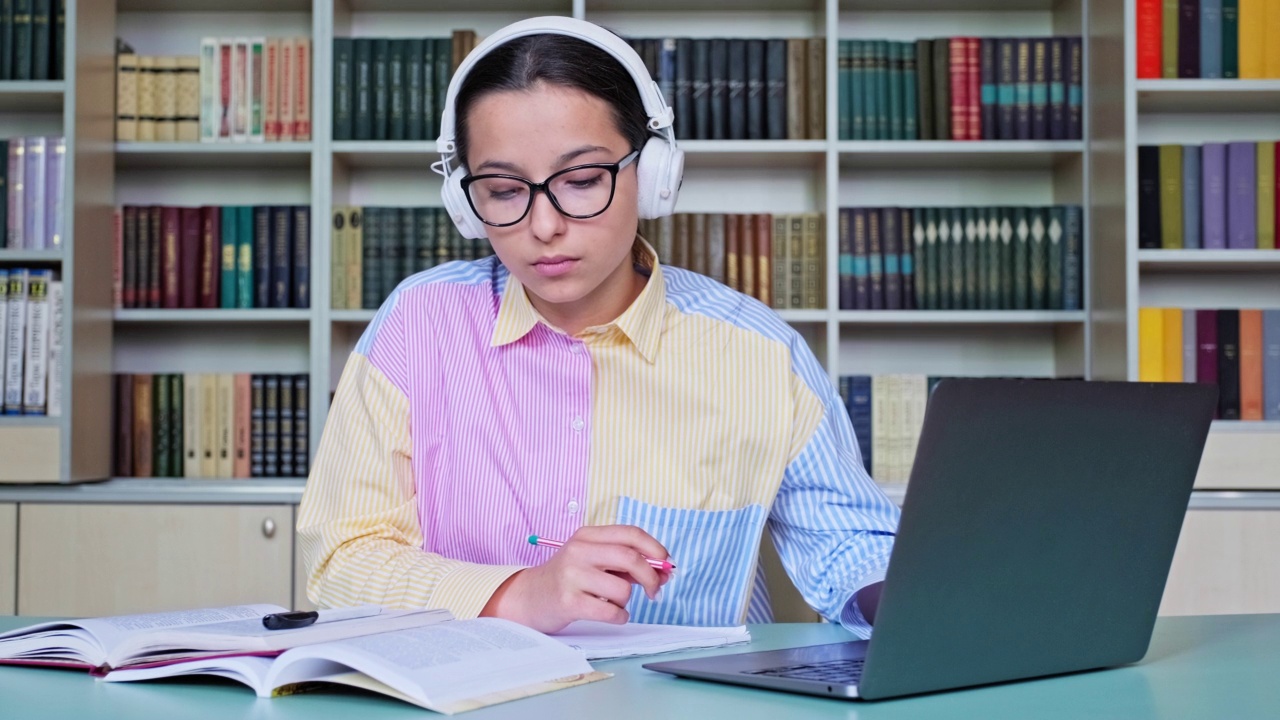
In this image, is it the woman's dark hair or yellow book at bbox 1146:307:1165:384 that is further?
yellow book at bbox 1146:307:1165:384

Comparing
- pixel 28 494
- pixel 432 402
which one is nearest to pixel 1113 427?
pixel 432 402

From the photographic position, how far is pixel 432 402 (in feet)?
4.60

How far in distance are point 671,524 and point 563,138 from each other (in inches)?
17.0

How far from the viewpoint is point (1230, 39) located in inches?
105

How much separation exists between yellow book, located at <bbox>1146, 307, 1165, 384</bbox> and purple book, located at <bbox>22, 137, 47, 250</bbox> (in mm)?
2371

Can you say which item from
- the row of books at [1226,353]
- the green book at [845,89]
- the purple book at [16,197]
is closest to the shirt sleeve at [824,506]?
the green book at [845,89]

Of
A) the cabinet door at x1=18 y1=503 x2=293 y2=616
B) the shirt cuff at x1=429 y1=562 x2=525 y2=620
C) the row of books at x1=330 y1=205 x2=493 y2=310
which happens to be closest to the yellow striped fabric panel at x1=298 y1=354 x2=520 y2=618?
the shirt cuff at x1=429 y1=562 x2=525 y2=620

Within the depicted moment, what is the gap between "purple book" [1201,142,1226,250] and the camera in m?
2.66

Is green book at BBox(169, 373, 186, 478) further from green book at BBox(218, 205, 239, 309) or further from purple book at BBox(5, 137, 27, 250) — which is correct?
purple book at BBox(5, 137, 27, 250)

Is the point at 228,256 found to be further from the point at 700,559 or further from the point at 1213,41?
the point at 1213,41

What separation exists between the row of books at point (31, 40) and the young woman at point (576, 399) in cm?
164

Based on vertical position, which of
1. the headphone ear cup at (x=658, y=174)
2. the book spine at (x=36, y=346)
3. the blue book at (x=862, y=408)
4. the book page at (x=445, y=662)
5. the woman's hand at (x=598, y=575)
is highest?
the headphone ear cup at (x=658, y=174)

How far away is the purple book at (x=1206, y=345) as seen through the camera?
8.70 ft

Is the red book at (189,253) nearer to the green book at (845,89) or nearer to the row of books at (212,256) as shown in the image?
the row of books at (212,256)
